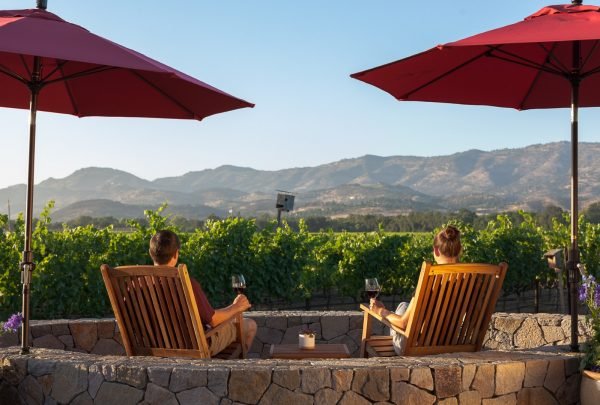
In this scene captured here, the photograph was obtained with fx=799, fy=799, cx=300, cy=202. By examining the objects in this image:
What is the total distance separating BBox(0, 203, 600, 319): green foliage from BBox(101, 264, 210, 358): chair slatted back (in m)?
3.41

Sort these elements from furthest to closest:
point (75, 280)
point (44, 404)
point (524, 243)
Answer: point (524, 243), point (75, 280), point (44, 404)

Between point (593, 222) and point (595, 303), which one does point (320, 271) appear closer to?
point (593, 222)

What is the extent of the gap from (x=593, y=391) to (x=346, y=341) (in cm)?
265

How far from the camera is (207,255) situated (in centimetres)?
888

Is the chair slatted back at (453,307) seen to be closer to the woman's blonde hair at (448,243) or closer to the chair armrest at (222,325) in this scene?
the woman's blonde hair at (448,243)

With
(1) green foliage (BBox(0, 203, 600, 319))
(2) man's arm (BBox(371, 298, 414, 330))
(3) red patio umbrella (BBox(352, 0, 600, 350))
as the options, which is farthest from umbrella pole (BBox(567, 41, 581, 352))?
(1) green foliage (BBox(0, 203, 600, 319))

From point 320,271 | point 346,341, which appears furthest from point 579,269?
point 320,271

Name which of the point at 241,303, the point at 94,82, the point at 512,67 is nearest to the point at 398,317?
the point at 241,303

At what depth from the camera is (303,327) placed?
6.82 metres

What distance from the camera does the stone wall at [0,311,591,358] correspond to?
6.13 meters

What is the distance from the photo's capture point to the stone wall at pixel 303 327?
613cm

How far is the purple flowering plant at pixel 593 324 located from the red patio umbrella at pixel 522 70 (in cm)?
20

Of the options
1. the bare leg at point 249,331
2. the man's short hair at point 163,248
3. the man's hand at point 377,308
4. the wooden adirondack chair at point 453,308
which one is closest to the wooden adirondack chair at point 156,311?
the man's short hair at point 163,248

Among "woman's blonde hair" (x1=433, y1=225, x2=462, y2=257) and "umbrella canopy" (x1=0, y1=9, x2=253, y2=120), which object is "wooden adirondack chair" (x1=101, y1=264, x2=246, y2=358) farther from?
"woman's blonde hair" (x1=433, y1=225, x2=462, y2=257)
